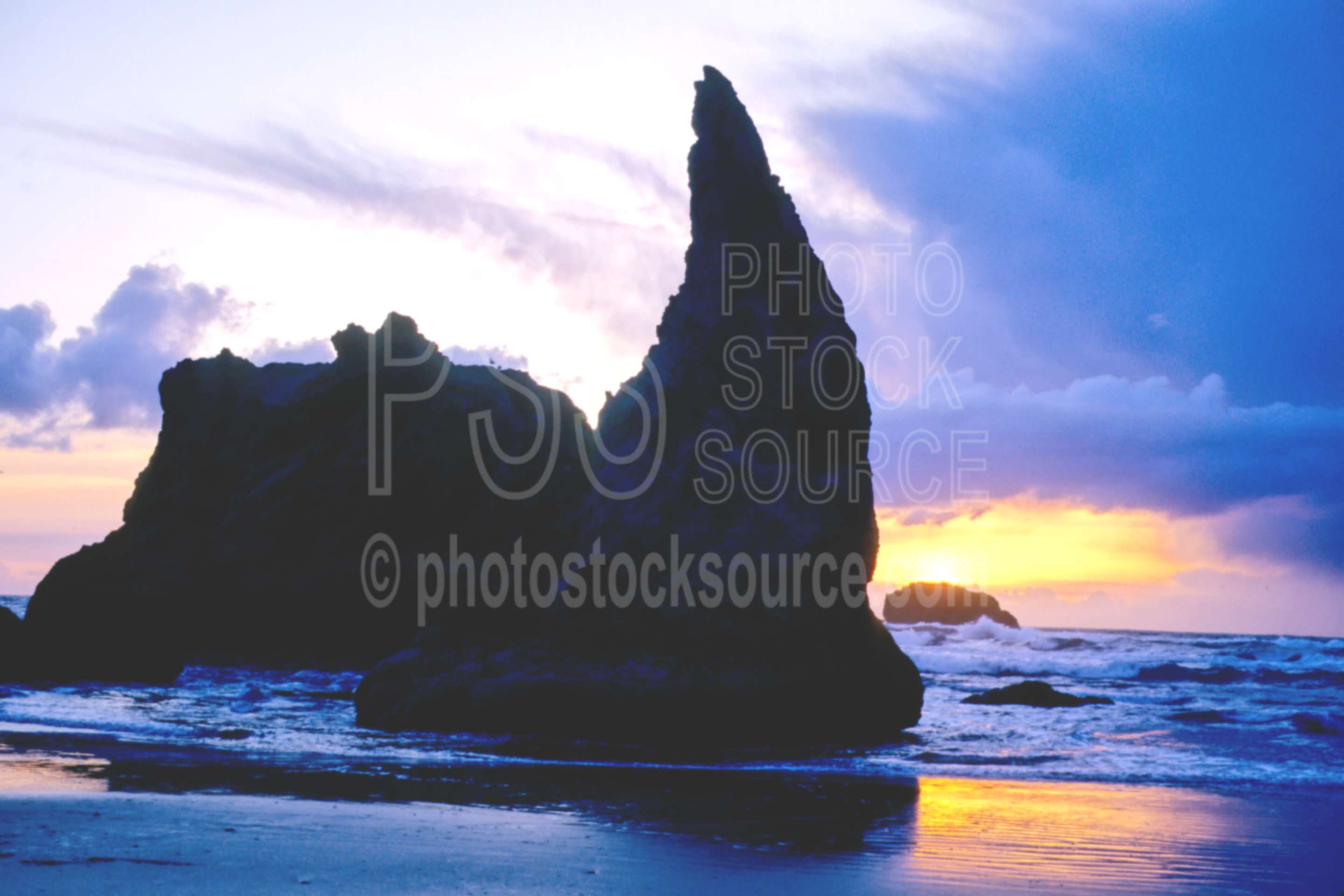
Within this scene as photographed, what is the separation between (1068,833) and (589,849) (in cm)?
414

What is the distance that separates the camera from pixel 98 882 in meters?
6.28

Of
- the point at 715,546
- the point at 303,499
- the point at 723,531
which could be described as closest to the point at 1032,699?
the point at 723,531

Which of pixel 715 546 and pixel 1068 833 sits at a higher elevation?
pixel 715 546

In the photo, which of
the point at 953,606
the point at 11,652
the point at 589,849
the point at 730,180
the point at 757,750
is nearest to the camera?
the point at 589,849

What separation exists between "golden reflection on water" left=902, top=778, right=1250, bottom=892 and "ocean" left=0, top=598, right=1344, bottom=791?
4.26ft

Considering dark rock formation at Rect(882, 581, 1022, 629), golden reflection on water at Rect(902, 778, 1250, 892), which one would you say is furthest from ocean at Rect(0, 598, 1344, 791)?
dark rock formation at Rect(882, 581, 1022, 629)

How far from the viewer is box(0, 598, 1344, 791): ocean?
13.4 meters

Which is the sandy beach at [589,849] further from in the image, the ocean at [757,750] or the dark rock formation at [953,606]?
the dark rock formation at [953,606]

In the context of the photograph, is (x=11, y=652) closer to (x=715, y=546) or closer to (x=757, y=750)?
(x=715, y=546)

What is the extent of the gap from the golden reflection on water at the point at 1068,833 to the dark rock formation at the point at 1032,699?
1206 centimetres

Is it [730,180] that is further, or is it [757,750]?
[730,180]

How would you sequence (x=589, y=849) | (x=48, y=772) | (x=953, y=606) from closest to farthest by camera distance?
(x=589, y=849) < (x=48, y=772) < (x=953, y=606)

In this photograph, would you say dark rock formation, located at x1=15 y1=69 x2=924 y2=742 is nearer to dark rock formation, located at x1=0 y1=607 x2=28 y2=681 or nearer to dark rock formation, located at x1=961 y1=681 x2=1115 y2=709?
dark rock formation, located at x1=961 y1=681 x2=1115 y2=709

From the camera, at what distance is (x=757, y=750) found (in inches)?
604
